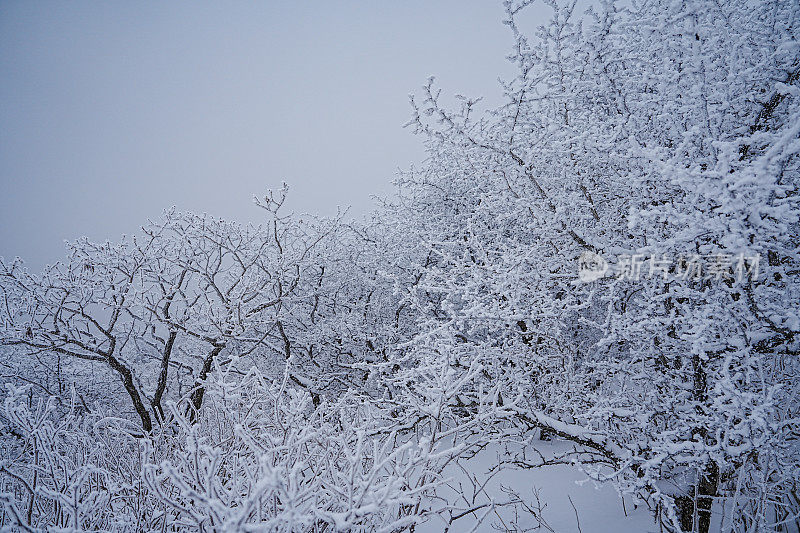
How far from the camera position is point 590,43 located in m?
4.05

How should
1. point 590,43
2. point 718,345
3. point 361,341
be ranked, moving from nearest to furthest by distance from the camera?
point 718,345, point 590,43, point 361,341

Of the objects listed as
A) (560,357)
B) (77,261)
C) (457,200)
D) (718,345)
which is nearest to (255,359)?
(77,261)

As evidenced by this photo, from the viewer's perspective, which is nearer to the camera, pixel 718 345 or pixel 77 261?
pixel 718 345

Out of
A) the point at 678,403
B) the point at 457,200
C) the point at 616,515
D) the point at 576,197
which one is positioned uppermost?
the point at 457,200

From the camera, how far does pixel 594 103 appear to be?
15.8 feet

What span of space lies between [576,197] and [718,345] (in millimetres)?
1806

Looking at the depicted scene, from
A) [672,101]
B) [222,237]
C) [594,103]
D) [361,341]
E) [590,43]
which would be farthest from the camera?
[361,341]

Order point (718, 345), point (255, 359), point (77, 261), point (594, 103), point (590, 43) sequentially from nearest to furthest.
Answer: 1. point (718, 345)
2. point (590, 43)
3. point (594, 103)
4. point (77, 261)
5. point (255, 359)

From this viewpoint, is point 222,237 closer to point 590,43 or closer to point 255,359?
point 255,359

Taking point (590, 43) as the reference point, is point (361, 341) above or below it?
below

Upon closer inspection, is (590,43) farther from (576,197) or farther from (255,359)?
(255,359)

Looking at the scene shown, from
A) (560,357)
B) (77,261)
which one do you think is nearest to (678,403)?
(560,357)

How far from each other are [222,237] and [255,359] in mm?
5641

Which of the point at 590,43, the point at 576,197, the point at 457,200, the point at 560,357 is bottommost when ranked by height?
the point at 560,357
